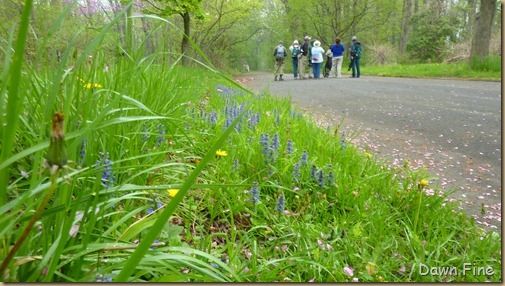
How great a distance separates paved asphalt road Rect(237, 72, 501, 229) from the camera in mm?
1700

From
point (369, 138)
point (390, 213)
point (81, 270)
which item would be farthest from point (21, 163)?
point (369, 138)

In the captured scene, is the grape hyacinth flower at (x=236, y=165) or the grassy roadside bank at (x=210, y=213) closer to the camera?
the grassy roadside bank at (x=210, y=213)

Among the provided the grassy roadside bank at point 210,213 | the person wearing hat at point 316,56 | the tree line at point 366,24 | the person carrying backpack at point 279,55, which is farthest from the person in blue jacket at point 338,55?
the grassy roadside bank at point 210,213

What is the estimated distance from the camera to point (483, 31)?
9297mm

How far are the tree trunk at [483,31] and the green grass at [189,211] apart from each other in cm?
992

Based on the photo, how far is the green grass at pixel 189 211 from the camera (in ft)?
2.09

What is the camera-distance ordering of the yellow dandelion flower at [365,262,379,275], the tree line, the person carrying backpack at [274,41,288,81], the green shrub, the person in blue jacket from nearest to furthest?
the yellow dandelion flower at [365,262,379,275] < the green shrub < the tree line < the person carrying backpack at [274,41,288,81] < the person in blue jacket

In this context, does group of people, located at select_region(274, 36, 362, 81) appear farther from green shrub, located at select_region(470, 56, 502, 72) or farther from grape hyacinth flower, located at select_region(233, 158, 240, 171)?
grape hyacinth flower, located at select_region(233, 158, 240, 171)

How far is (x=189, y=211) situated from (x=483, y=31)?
11158 mm

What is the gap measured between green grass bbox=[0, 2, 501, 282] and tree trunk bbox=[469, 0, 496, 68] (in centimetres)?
992

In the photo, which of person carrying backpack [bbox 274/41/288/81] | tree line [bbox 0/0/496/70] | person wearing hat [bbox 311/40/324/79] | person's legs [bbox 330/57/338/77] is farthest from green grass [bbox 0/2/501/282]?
person's legs [bbox 330/57/338/77]

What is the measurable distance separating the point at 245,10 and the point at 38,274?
750 inches

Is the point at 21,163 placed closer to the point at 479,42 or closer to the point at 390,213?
the point at 390,213

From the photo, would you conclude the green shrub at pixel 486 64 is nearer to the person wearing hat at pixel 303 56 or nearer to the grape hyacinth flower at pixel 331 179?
the person wearing hat at pixel 303 56
